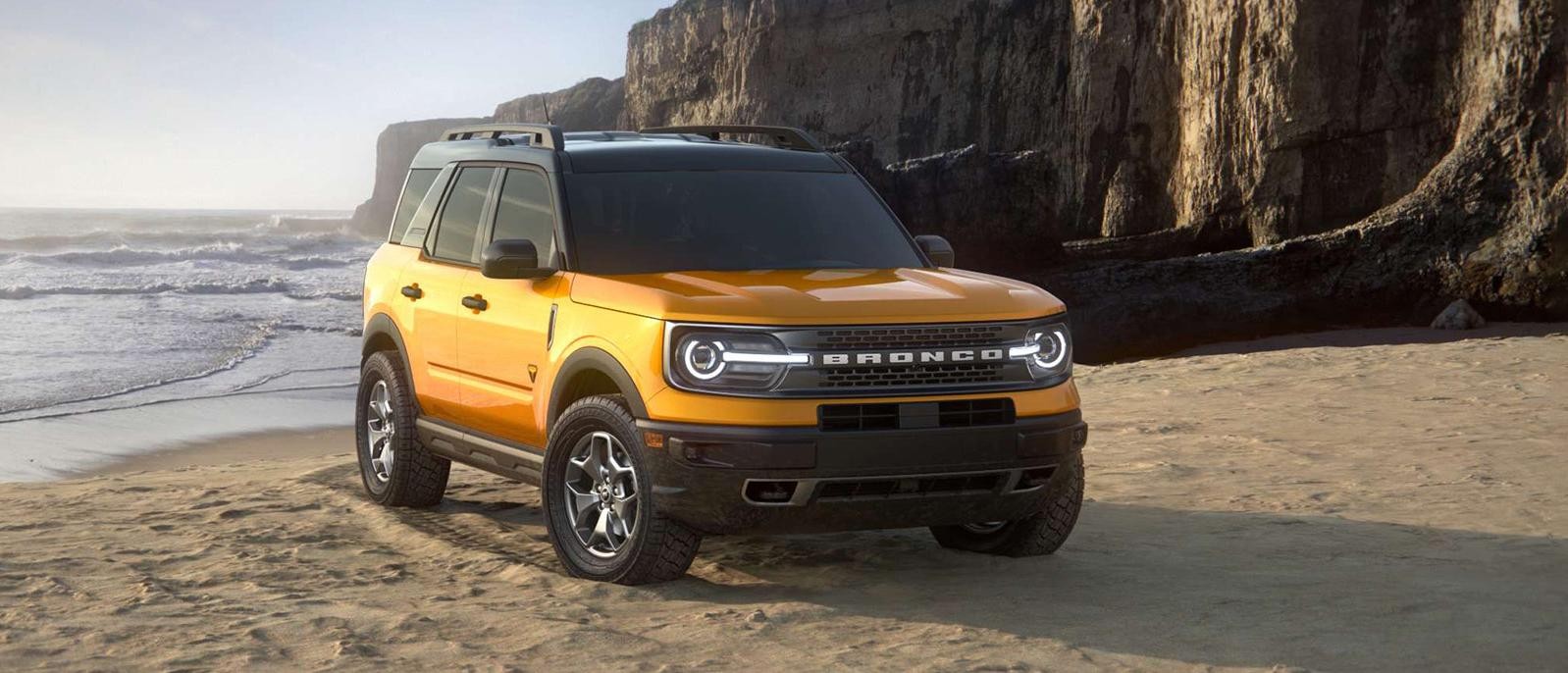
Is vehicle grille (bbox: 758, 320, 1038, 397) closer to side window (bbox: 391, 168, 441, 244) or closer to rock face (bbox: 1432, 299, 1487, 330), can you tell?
side window (bbox: 391, 168, 441, 244)

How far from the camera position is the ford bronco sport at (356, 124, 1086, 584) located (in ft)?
19.0

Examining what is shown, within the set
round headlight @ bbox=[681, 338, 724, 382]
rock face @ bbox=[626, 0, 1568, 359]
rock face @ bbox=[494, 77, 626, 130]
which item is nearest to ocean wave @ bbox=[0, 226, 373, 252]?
rock face @ bbox=[494, 77, 626, 130]

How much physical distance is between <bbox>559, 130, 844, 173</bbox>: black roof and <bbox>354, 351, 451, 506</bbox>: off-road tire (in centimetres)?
155

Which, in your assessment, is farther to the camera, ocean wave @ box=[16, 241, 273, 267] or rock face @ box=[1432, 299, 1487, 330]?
ocean wave @ box=[16, 241, 273, 267]

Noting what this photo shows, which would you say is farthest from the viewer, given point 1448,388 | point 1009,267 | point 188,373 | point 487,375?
point 1009,267

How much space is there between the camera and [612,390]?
637cm

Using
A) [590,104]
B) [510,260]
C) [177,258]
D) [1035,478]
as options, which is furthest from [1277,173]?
[590,104]

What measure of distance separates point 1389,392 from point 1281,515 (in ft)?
15.6

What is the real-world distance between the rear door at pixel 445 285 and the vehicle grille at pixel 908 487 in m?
2.39

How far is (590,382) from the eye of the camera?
255 inches

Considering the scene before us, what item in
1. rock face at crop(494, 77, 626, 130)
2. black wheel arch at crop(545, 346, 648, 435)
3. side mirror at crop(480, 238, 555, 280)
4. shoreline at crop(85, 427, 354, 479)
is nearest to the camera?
black wheel arch at crop(545, 346, 648, 435)

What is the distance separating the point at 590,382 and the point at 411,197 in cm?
270

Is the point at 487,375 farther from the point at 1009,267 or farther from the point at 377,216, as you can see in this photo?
the point at 377,216

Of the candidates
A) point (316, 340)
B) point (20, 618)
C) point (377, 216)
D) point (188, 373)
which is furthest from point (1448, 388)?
point (377, 216)
